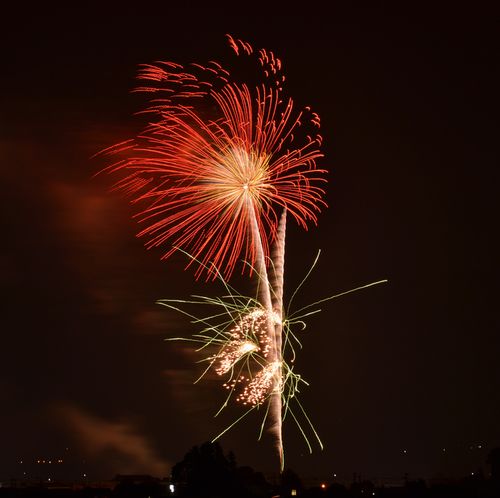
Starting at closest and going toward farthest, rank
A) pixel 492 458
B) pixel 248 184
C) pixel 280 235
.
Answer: pixel 248 184 < pixel 280 235 < pixel 492 458

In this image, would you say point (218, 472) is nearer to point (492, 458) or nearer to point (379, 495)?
point (379, 495)

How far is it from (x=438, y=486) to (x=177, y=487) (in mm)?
7522

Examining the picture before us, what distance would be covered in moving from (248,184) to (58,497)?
35.0ft

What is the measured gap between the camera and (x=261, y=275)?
22078 millimetres

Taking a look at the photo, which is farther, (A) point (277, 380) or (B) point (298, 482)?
(B) point (298, 482)

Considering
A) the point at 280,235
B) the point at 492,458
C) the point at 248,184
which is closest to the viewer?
the point at 248,184

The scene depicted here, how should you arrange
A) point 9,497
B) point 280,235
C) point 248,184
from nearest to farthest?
point 248,184 → point 280,235 → point 9,497

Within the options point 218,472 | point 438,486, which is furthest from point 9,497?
point 438,486

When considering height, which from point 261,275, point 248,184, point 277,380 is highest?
point 248,184

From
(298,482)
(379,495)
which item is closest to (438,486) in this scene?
(379,495)

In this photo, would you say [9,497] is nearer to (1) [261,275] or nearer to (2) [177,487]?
(2) [177,487]

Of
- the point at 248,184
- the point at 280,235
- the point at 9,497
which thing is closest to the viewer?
the point at 248,184

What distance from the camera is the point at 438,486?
25.7 meters

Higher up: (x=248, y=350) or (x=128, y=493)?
(x=248, y=350)
